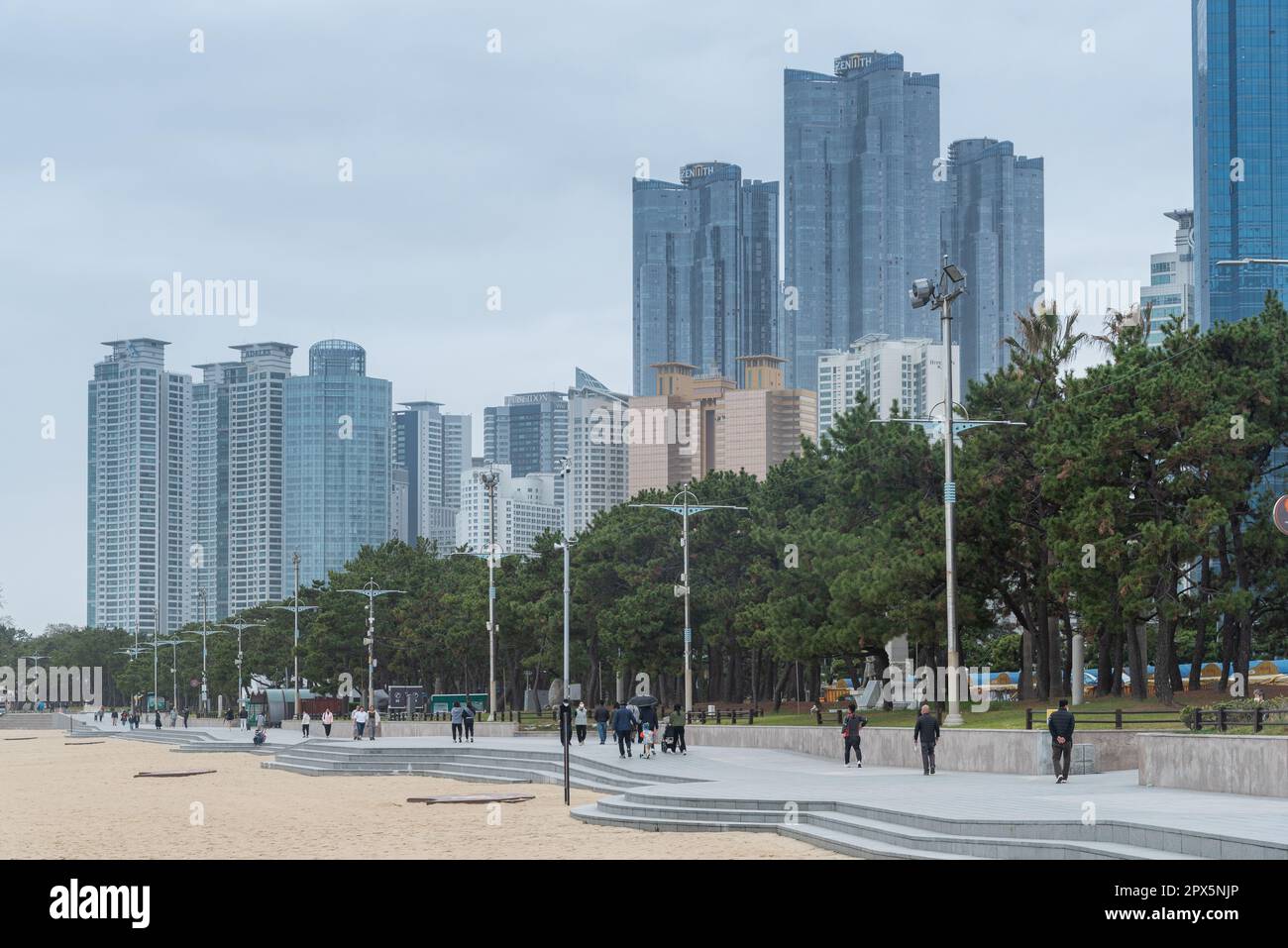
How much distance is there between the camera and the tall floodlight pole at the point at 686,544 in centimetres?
6116

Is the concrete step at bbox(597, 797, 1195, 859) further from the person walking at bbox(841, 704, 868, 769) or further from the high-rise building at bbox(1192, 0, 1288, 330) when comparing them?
the high-rise building at bbox(1192, 0, 1288, 330)

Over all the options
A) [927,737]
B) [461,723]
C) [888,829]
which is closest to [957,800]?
[888,829]

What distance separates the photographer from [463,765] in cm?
4981

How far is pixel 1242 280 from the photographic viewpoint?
180m

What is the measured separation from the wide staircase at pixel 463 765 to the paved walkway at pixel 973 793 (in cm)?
89

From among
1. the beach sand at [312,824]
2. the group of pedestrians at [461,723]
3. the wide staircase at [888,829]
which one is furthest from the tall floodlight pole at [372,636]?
the wide staircase at [888,829]

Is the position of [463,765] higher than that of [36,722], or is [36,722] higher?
[463,765]

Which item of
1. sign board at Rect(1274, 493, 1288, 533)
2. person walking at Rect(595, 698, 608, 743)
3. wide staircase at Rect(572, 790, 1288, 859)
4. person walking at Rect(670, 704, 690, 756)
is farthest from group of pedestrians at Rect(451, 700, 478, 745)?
sign board at Rect(1274, 493, 1288, 533)

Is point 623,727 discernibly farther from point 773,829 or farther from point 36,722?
point 36,722

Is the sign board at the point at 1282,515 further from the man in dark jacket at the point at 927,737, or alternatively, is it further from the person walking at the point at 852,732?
the person walking at the point at 852,732

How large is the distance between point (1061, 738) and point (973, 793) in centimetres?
342
